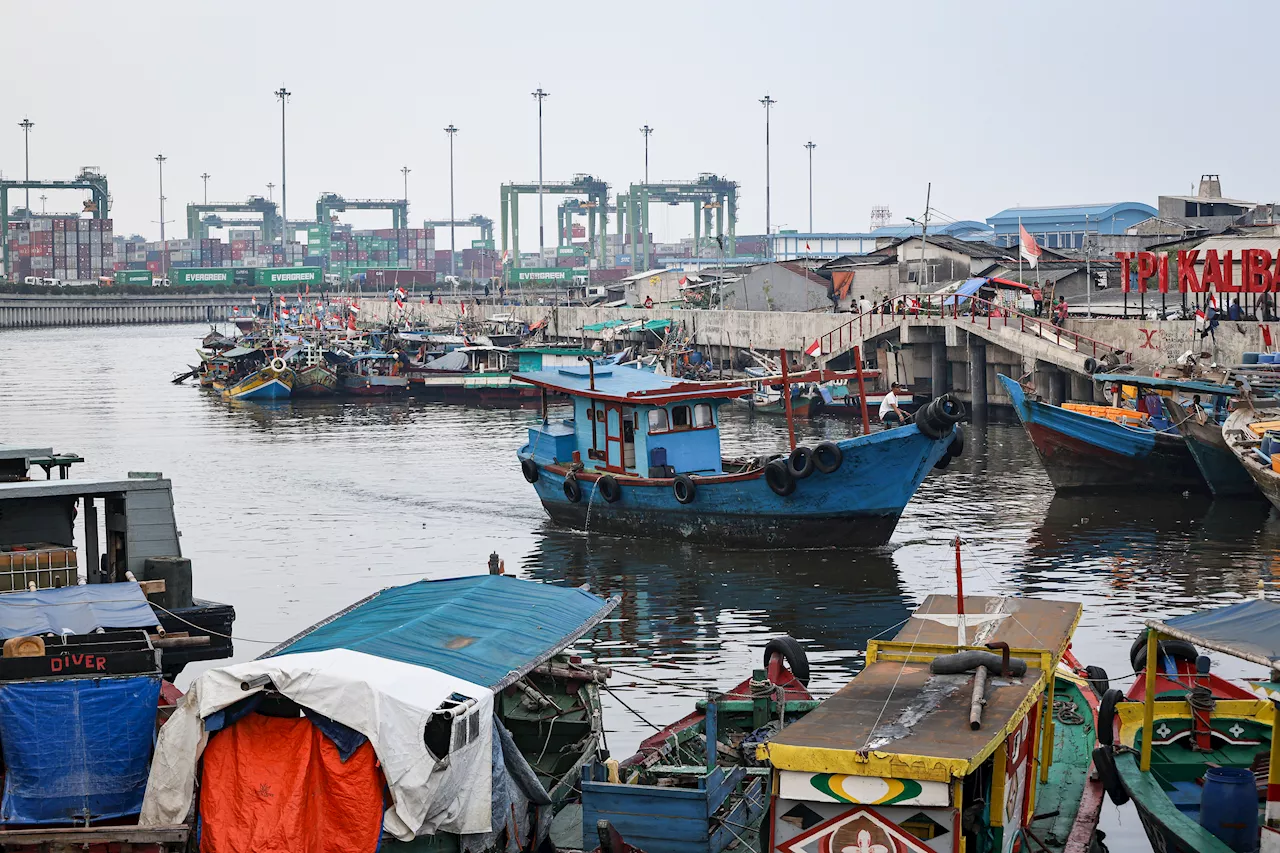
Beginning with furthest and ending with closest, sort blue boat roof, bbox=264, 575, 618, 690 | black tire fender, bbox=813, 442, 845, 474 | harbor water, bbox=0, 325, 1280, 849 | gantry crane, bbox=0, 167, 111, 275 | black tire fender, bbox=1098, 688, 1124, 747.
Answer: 1. gantry crane, bbox=0, 167, 111, 275
2. black tire fender, bbox=813, 442, 845, 474
3. harbor water, bbox=0, 325, 1280, 849
4. black tire fender, bbox=1098, 688, 1124, 747
5. blue boat roof, bbox=264, 575, 618, 690

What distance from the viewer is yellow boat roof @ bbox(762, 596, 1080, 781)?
10.2m

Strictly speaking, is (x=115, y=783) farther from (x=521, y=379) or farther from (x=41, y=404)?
(x=41, y=404)

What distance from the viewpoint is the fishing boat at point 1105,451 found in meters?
32.5

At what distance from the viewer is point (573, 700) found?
15578 millimetres

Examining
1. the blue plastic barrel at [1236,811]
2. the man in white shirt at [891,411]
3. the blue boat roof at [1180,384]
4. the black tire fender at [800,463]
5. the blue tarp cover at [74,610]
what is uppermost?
the blue boat roof at [1180,384]

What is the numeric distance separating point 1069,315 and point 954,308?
3887 mm

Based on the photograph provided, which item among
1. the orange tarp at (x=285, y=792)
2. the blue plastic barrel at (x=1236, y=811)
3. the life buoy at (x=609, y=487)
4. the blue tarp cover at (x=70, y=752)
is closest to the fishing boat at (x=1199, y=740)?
the blue plastic barrel at (x=1236, y=811)

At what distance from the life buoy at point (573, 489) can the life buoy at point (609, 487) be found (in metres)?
0.60

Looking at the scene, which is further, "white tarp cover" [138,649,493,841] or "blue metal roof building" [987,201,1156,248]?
"blue metal roof building" [987,201,1156,248]

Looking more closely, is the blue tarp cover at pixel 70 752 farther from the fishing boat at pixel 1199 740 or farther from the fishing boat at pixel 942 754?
the fishing boat at pixel 1199 740

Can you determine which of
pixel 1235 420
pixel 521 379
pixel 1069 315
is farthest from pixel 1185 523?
pixel 1069 315

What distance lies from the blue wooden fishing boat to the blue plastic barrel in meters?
13.2

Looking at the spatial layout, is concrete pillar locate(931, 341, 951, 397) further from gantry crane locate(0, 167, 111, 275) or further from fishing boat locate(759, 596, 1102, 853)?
gantry crane locate(0, 167, 111, 275)

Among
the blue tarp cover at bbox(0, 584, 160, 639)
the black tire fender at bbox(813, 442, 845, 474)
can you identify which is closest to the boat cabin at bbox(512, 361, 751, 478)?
the black tire fender at bbox(813, 442, 845, 474)
